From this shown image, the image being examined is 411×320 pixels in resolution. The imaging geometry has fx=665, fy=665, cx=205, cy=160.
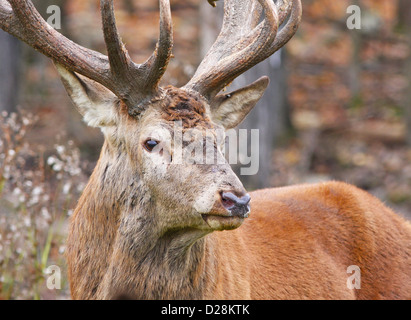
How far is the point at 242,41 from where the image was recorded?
519 cm

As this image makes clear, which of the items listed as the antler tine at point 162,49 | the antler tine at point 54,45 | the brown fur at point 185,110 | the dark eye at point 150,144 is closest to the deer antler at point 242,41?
the brown fur at point 185,110

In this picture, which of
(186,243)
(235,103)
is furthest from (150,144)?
(235,103)

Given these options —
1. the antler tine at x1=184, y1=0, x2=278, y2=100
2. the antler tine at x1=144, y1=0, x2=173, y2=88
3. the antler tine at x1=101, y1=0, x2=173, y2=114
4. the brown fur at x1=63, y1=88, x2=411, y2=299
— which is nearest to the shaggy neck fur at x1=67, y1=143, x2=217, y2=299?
the brown fur at x1=63, y1=88, x2=411, y2=299

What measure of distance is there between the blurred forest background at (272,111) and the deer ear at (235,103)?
178cm

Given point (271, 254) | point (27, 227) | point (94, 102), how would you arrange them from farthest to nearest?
point (27, 227) < point (271, 254) < point (94, 102)

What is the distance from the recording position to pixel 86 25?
18.7m

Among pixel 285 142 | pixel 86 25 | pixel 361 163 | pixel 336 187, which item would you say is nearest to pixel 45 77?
pixel 86 25

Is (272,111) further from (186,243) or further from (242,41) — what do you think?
(186,243)

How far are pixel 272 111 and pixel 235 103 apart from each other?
6569 mm

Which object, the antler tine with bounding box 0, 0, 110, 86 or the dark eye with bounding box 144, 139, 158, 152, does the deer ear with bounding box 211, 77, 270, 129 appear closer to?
the dark eye with bounding box 144, 139, 158, 152

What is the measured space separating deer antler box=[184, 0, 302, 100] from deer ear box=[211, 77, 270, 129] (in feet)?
0.66

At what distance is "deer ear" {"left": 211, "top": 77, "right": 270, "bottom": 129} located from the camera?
16.8 feet

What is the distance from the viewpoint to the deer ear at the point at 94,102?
15.8 feet
